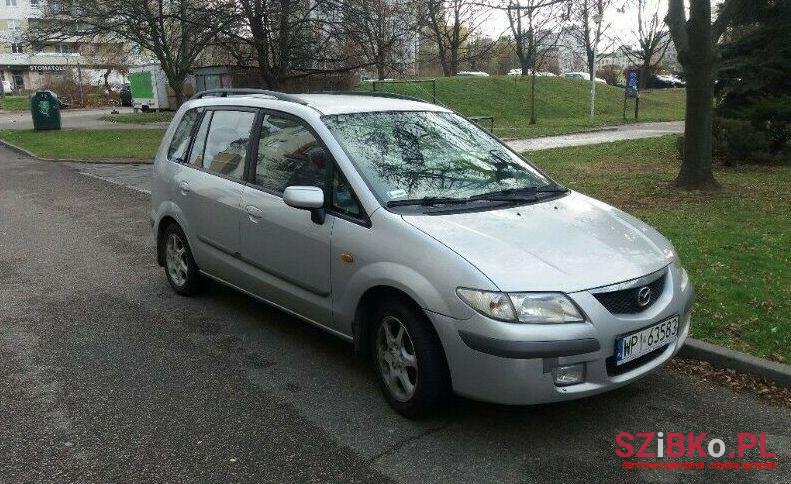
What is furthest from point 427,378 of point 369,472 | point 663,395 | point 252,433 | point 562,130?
point 562,130

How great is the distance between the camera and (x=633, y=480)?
3309 millimetres

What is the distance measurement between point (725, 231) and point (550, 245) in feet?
15.8

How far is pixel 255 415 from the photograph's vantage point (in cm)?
397

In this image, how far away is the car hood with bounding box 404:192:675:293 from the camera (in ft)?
11.5

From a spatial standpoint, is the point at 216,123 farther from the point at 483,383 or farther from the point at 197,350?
the point at 483,383

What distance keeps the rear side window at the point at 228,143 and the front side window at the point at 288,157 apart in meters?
0.22

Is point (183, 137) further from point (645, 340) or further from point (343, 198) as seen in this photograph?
point (645, 340)

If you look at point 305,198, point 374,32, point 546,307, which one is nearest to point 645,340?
point 546,307

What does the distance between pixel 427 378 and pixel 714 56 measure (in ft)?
27.4

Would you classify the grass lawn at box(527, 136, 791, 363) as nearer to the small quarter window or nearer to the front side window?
the small quarter window

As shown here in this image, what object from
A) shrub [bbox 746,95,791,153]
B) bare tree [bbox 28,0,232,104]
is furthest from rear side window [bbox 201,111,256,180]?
bare tree [bbox 28,0,232,104]

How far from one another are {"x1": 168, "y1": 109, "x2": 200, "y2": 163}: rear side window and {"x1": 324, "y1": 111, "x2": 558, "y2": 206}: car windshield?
1.88m

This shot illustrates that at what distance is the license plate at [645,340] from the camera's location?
11.6 feet

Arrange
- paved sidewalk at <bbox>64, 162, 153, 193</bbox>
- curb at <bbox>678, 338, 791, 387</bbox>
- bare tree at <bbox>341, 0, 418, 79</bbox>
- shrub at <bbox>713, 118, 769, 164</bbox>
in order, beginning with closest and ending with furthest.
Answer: curb at <bbox>678, 338, 791, 387</bbox> → shrub at <bbox>713, 118, 769, 164</bbox> → paved sidewalk at <bbox>64, 162, 153, 193</bbox> → bare tree at <bbox>341, 0, 418, 79</bbox>
